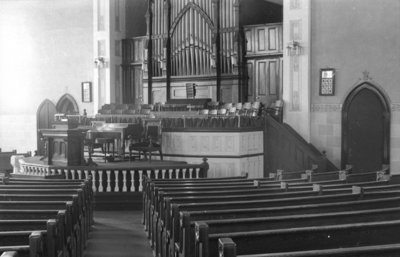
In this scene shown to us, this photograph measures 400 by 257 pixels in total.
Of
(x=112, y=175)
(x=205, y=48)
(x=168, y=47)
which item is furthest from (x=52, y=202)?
(x=168, y=47)

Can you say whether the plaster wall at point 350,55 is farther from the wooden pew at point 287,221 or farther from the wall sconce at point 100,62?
the wooden pew at point 287,221

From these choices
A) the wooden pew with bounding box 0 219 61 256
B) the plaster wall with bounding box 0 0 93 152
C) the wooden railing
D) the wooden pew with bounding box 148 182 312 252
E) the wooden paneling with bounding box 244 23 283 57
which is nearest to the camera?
the wooden pew with bounding box 0 219 61 256

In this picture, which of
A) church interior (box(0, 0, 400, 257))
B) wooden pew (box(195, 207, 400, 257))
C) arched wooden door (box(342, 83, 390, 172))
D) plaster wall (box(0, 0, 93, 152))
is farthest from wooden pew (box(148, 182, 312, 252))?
plaster wall (box(0, 0, 93, 152))

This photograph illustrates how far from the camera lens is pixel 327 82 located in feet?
43.7

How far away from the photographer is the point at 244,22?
49.9ft

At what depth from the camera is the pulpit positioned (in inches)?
366

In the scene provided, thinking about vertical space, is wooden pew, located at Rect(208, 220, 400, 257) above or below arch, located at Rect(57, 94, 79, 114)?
below

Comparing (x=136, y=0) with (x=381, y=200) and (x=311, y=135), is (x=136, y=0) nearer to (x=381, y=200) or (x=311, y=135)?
(x=311, y=135)

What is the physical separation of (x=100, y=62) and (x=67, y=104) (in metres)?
2.08

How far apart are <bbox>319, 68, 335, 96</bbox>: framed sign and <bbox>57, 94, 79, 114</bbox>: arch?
843 centimetres

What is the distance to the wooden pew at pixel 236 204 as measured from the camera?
3926mm

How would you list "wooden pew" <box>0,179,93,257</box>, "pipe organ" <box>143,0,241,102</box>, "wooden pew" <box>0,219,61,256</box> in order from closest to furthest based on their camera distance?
"wooden pew" <box>0,219,61,256</box> < "wooden pew" <box>0,179,93,257</box> < "pipe organ" <box>143,0,241,102</box>

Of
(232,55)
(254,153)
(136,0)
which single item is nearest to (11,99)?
(136,0)

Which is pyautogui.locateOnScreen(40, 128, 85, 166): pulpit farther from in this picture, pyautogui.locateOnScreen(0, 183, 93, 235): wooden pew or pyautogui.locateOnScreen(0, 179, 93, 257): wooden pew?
pyautogui.locateOnScreen(0, 183, 93, 235): wooden pew
